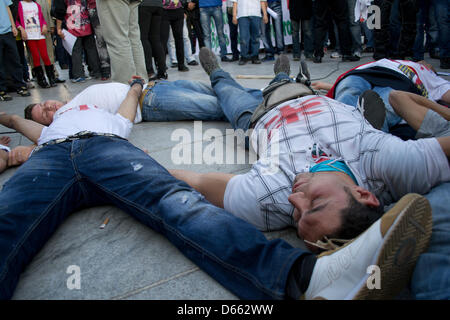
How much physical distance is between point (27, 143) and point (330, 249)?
293cm

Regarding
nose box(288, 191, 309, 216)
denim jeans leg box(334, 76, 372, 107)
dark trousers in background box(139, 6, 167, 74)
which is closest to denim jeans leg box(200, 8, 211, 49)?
dark trousers in background box(139, 6, 167, 74)

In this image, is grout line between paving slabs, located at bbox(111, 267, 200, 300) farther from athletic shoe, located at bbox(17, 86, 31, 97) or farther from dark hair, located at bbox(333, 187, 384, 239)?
athletic shoe, located at bbox(17, 86, 31, 97)

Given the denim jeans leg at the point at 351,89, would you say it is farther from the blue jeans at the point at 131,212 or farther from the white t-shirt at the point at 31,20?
the white t-shirt at the point at 31,20

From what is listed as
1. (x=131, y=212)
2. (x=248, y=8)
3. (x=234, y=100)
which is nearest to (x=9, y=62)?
(x=248, y=8)

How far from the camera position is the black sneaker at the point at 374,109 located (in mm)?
2033

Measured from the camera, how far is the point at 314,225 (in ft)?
4.16

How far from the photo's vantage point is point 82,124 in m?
2.24

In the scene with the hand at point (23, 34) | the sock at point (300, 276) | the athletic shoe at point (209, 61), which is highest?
the hand at point (23, 34)

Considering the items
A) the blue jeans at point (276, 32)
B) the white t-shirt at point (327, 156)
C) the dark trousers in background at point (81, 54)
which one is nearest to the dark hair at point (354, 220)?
the white t-shirt at point (327, 156)

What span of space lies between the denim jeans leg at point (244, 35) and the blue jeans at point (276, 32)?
64 cm

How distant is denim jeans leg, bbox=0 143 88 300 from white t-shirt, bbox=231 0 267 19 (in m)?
5.11

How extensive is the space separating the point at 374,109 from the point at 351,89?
18.8 inches

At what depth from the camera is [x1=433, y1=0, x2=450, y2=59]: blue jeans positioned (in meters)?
4.51
